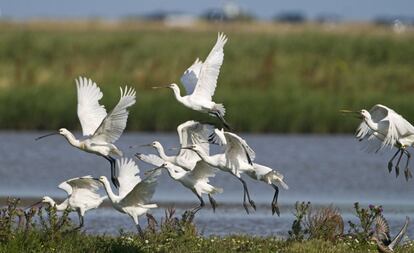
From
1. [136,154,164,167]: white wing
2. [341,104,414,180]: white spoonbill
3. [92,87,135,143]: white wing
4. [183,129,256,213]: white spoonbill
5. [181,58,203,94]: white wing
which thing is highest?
[181,58,203,94]: white wing

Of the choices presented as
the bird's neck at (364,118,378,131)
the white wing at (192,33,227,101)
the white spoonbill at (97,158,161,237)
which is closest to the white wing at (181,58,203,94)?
the white wing at (192,33,227,101)

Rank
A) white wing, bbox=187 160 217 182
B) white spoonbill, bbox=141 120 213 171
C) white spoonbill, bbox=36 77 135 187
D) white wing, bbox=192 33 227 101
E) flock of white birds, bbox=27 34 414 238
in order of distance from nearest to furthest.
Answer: flock of white birds, bbox=27 34 414 238 → white spoonbill, bbox=36 77 135 187 → white wing, bbox=187 160 217 182 → white spoonbill, bbox=141 120 213 171 → white wing, bbox=192 33 227 101

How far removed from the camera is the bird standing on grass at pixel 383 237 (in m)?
11.1

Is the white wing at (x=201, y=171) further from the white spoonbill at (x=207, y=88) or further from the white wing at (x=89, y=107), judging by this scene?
the white wing at (x=89, y=107)

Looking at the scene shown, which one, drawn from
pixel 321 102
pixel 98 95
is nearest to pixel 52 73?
pixel 321 102

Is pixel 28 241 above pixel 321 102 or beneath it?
beneath

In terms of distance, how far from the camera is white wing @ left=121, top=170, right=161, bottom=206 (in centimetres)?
1112

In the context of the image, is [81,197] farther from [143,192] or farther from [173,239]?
[173,239]

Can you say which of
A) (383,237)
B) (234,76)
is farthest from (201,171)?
(234,76)

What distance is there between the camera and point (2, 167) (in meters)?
21.7

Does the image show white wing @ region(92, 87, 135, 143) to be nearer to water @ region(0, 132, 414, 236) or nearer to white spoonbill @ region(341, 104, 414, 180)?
water @ region(0, 132, 414, 236)

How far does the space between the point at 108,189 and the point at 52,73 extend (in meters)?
19.5

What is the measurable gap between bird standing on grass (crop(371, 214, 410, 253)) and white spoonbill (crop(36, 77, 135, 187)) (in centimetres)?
276

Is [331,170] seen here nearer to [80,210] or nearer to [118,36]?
[80,210]
